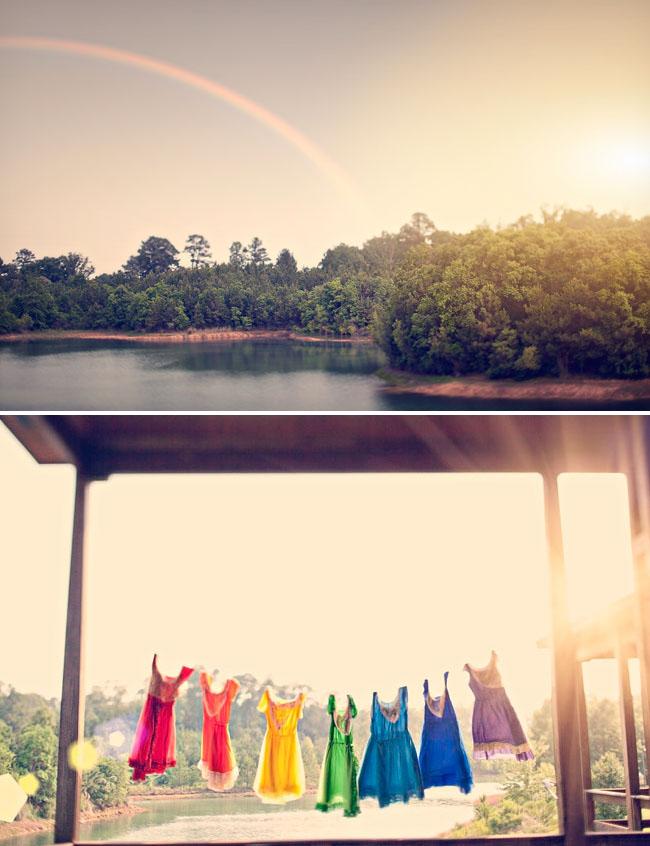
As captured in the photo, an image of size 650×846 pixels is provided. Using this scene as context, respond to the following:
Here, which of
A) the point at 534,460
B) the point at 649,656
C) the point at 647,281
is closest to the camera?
the point at 649,656

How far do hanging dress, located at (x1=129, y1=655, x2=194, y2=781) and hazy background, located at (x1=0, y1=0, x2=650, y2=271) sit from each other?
73.9 inches

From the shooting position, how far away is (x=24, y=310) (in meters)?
4.62

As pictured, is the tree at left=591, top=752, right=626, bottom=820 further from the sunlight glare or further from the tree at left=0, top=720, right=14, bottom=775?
the tree at left=0, top=720, right=14, bottom=775

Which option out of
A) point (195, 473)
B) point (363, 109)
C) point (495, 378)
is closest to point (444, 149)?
point (363, 109)

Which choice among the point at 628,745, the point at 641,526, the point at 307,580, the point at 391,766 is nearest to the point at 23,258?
the point at 391,766

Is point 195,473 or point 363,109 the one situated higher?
point 363,109

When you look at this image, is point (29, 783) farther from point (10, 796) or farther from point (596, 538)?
point (596, 538)

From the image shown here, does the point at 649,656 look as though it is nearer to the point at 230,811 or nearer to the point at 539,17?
the point at 539,17

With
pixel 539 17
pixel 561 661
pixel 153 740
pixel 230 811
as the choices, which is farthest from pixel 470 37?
pixel 230 811

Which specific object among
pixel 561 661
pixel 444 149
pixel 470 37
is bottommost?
pixel 561 661

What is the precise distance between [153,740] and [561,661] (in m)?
1.58

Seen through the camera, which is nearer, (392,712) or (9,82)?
(392,712)

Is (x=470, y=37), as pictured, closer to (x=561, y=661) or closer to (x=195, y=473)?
(x=195, y=473)

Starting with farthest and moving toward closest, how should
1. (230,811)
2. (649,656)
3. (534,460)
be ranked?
(230,811), (534,460), (649,656)
